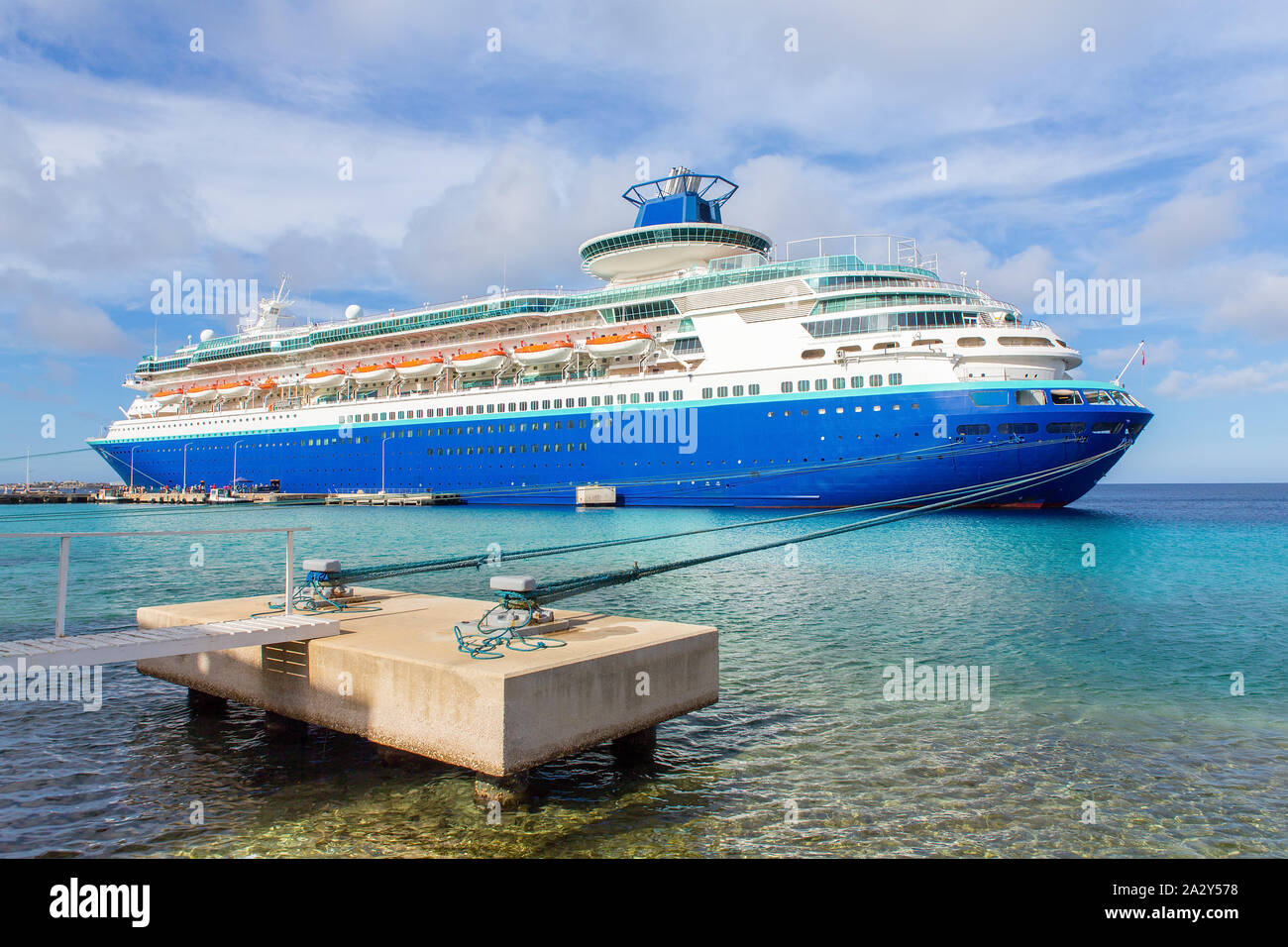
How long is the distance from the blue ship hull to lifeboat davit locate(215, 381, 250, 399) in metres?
10.2

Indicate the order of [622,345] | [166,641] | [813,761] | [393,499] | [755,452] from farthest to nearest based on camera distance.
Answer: [393,499], [622,345], [755,452], [813,761], [166,641]

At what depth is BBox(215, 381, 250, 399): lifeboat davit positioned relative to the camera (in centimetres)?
6469

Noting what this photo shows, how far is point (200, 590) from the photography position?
17.3m

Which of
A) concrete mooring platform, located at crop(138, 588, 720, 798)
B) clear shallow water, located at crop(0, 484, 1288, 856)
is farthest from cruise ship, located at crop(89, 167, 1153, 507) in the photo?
concrete mooring platform, located at crop(138, 588, 720, 798)

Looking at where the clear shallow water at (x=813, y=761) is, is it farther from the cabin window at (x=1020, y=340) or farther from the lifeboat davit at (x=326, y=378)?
the lifeboat davit at (x=326, y=378)

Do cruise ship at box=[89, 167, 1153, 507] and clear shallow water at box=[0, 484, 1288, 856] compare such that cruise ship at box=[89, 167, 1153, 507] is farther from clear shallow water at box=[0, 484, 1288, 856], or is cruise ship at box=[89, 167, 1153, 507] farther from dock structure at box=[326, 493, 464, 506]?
clear shallow water at box=[0, 484, 1288, 856]

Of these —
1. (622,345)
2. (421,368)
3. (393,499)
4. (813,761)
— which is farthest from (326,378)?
(813,761)

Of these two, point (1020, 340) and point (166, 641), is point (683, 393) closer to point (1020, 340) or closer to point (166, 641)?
point (1020, 340)

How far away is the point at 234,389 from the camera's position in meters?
65.1

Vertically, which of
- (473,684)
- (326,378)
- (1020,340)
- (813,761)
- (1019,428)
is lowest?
(813,761)

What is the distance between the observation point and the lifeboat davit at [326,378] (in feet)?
193

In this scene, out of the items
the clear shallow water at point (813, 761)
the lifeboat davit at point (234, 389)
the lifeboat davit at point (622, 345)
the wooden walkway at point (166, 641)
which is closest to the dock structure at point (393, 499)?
the lifeboat davit at point (622, 345)

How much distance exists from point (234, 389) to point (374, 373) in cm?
1747
